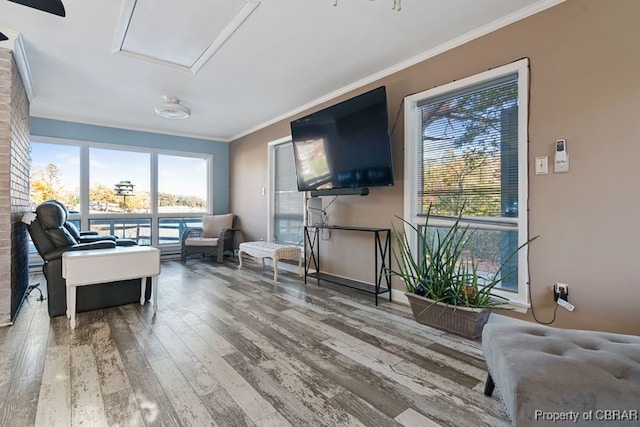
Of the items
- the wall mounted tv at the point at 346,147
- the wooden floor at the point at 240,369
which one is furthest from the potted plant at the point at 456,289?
the wall mounted tv at the point at 346,147

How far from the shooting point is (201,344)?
7.44 feet

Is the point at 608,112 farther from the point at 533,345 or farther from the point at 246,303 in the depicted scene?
the point at 246,303

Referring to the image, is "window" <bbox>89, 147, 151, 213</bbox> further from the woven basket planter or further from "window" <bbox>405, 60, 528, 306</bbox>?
the woven basket planter

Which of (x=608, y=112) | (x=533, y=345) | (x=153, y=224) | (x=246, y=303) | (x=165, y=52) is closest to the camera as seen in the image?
(x=533, y=345)

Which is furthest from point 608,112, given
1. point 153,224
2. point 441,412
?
point 153,224

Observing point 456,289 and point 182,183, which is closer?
point 456,289

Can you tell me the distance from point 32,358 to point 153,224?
4160mm

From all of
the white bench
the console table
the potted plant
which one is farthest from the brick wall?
the potted plant

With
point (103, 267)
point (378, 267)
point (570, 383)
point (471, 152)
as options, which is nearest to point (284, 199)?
Result: point (378, 267)

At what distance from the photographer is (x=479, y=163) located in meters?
2.70

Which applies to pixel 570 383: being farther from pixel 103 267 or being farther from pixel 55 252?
pixel 55 252

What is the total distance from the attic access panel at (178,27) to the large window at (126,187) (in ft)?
10.7

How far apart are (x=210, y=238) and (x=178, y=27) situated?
12.7 feet

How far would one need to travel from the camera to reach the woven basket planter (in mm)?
2338
